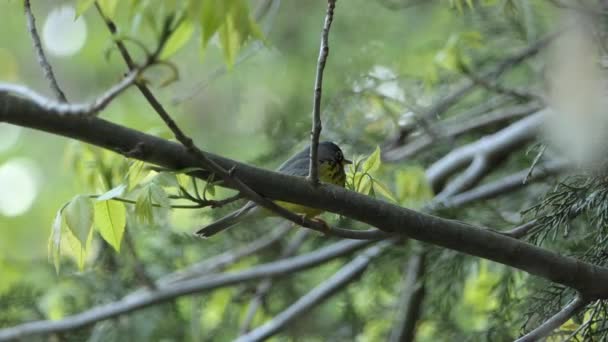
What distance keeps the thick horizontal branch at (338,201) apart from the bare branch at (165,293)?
1.67m

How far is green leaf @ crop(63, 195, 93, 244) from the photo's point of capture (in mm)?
1766

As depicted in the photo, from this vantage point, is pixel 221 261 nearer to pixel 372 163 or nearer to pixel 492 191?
pixel 492 191

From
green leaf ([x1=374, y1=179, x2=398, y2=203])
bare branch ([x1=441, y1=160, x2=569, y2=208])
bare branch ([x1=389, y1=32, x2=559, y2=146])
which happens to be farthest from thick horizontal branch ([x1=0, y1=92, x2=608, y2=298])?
bare branch ([x1=389, y1=32, x2=559, y2=146])

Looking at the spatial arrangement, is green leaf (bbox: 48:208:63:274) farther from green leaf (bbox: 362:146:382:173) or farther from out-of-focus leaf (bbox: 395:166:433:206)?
out-of-focus leaf (bbox: 395:166:433:206)

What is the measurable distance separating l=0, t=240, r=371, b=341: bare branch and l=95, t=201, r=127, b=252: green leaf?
5.61 ft

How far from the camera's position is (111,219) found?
72.7 inches

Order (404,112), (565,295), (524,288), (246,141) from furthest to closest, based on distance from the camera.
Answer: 1. (246,141)
2. (404,112)
3. (524,288)
4. (565,295)

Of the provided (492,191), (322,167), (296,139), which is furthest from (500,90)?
(296,139)

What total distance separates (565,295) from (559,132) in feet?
3.13

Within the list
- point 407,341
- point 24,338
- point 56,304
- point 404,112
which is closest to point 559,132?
point 407,341

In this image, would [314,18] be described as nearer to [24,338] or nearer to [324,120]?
[324,120]

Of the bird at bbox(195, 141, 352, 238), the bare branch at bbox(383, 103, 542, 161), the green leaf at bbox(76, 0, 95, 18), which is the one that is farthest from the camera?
the bare branch at bbox(383, 103, 542, 161)

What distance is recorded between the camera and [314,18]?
5.04 m

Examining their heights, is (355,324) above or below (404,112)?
below
